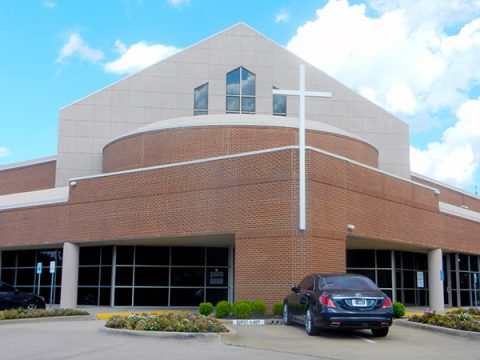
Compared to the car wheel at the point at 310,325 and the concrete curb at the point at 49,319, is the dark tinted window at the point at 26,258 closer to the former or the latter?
the concrete curb at the point at 49,319

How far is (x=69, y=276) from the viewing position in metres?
28.2

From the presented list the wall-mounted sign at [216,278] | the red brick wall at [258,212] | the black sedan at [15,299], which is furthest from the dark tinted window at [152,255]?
the black sedan at [15,299]

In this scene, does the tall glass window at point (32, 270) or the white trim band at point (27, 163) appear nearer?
the tall glass window at point (32, 270)

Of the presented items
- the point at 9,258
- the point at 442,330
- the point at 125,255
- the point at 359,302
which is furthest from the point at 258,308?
the point at 9,258

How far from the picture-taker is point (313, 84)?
41.2 m

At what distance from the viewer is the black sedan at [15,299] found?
24125mm

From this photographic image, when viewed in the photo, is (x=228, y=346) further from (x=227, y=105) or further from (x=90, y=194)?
(x=227, y=105)

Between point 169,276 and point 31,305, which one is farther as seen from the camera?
point 169,276

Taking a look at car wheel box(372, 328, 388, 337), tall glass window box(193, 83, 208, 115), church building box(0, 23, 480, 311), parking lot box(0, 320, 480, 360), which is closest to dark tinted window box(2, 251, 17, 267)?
church building box(0, 23, 480, 311)

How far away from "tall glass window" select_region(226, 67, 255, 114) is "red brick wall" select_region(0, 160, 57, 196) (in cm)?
1265

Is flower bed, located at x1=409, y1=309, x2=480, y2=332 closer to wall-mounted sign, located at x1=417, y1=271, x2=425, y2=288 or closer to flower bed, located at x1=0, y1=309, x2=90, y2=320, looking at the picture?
flower bed, located at x1=0, y1=309, x2=90, y2=320

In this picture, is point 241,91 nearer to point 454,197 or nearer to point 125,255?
point 125,255

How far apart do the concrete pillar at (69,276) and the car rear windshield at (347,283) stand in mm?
15961

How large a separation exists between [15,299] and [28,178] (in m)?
20.8
